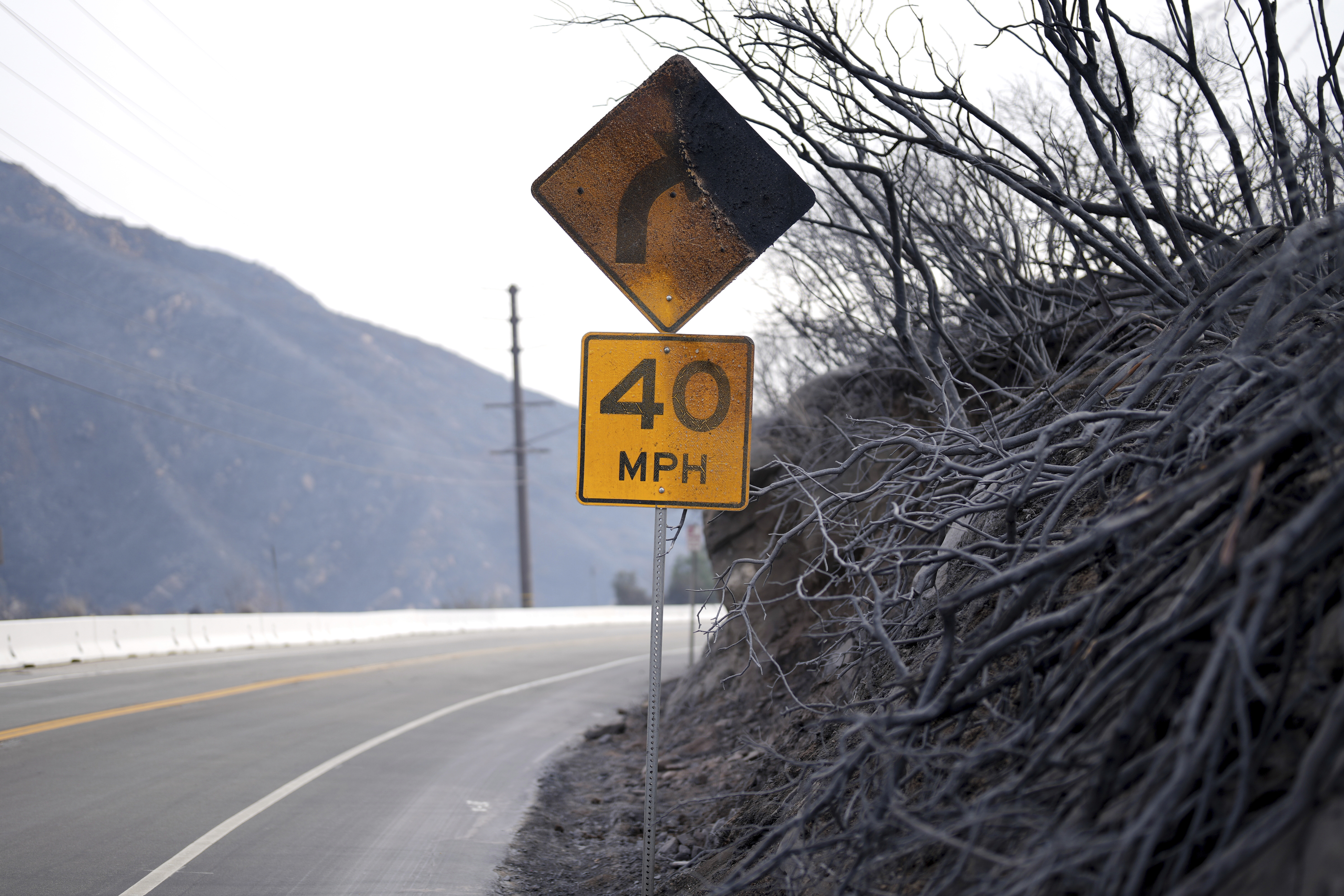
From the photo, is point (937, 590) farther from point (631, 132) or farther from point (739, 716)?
point (739, 716)

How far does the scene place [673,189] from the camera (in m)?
3.88

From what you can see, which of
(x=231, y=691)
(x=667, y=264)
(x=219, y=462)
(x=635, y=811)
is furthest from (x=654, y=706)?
(x=219, y=462)

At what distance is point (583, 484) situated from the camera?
3896mm

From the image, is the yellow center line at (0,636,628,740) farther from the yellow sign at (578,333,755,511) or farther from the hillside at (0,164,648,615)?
the hillside at (0,164,648,615)

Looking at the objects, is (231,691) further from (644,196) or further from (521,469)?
(521,469)

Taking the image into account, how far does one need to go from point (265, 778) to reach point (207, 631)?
39.7ft

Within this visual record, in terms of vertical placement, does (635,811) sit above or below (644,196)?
below

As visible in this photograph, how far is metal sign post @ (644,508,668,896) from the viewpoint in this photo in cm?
366

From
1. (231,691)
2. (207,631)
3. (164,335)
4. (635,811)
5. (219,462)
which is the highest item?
(164,335)

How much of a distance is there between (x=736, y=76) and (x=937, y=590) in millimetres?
3039

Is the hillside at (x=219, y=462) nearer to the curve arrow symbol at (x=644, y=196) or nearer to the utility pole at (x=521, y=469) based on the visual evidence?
the utility pole at (x=521, y=469)

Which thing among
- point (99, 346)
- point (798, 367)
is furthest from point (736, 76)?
point (99, 346)

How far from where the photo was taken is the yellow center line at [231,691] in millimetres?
8625

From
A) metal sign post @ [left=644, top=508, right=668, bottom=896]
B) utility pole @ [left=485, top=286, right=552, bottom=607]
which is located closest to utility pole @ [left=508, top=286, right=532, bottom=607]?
utility pole @ [left=485, top=286, right=552, bottom=607]
